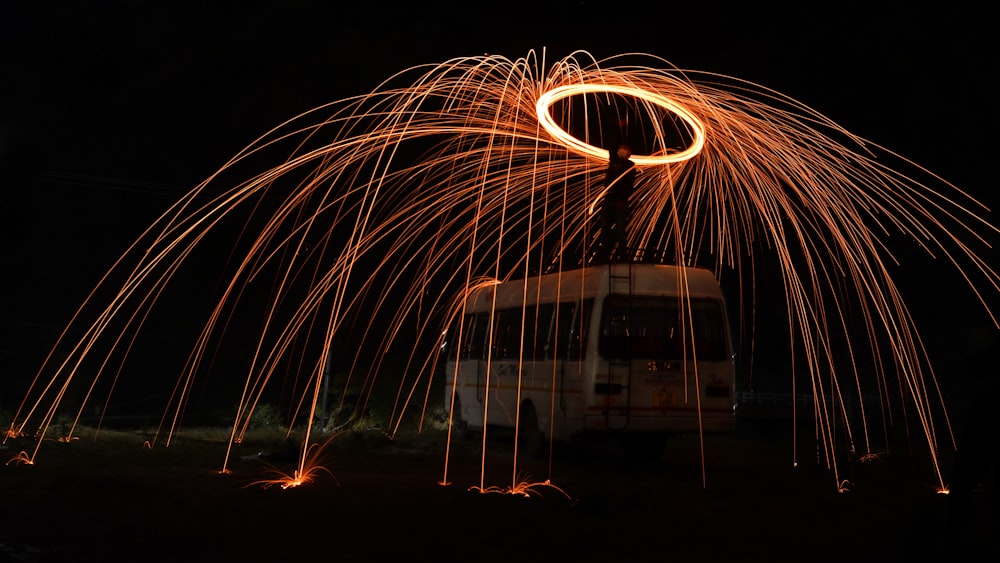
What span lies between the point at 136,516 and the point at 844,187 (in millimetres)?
9767

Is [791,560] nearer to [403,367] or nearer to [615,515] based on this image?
[615,515]

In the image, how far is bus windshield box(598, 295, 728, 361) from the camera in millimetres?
14945

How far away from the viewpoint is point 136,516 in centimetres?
913

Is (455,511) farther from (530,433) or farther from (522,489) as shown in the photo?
(530,433)

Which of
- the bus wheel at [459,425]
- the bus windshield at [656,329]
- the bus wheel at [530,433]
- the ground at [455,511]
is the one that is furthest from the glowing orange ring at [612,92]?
the bus wheel at [459,425]

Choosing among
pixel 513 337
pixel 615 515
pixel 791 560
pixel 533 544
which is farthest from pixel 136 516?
pixel 513 337

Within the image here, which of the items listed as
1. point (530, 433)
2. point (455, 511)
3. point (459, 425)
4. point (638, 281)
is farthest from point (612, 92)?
point (459, 425)

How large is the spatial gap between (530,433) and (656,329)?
10.1ft

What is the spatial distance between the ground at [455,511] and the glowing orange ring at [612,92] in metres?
4.64

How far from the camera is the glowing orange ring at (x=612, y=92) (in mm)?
12734

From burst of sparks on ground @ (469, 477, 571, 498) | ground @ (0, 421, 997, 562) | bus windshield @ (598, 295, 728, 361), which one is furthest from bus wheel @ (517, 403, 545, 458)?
burst of sparks on ground @ (469, 477, 571, 498)

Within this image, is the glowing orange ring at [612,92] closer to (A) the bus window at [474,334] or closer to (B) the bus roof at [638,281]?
(B) the bus roof at [638,281]

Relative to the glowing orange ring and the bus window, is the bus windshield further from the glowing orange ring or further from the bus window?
the bus window

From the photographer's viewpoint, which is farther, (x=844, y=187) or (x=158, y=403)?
(x=158, y=403)
